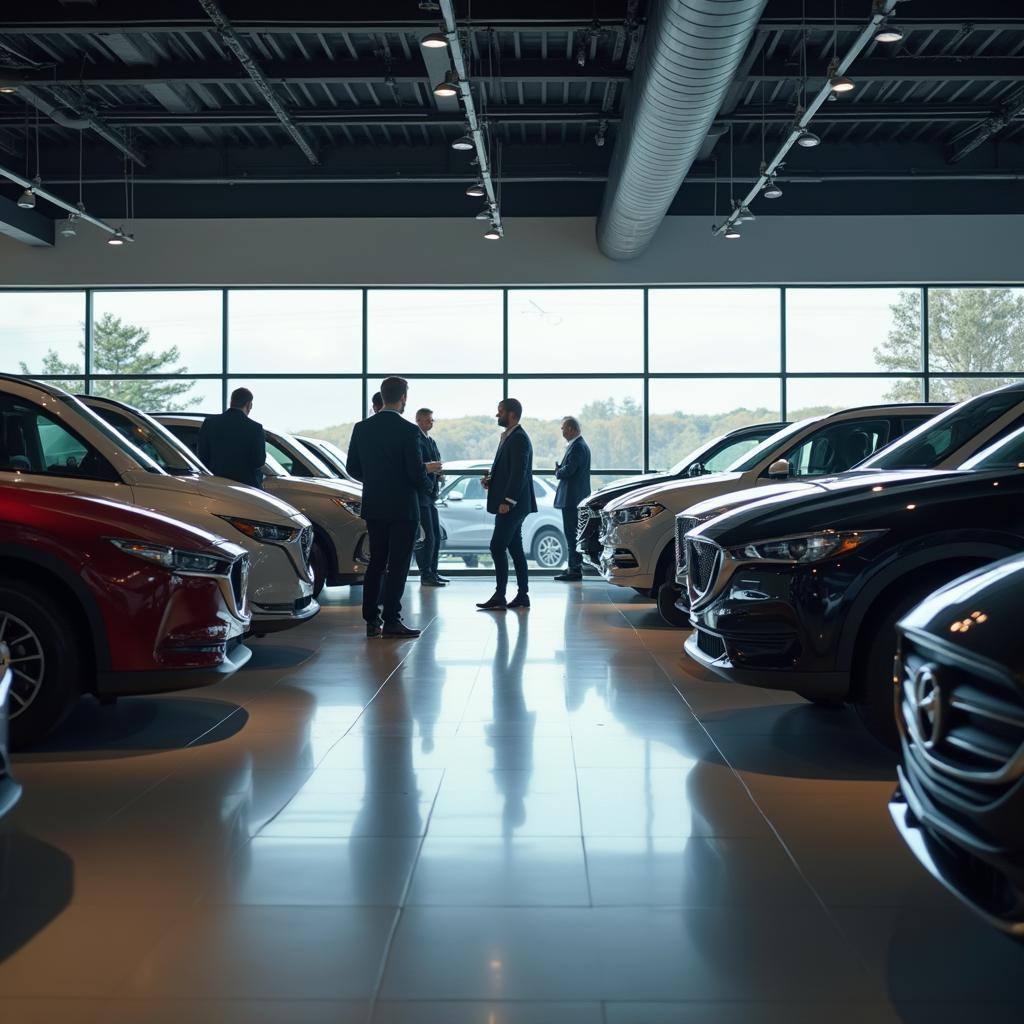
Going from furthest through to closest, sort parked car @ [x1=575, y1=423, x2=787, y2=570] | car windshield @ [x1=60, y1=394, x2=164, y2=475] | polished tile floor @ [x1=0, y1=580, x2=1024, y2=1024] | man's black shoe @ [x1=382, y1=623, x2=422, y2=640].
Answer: parked car @ [x1=575, y1=423, x2=787, y2=570], man's black shoe @ [x1=382, y1=623, x2=422, y2=640], car windshield @ [x1=60, y1=394, x2=164, y2=475], polished tile floor @ [x1=0, y1=580, x2=1024, y2=1024]

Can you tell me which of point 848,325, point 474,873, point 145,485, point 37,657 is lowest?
point 474,873

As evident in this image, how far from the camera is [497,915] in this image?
9.95 feet

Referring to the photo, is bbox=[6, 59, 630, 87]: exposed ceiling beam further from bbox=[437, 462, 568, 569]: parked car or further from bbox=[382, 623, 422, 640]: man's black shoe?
bbox=[437, 462, 568, 569]: parked car

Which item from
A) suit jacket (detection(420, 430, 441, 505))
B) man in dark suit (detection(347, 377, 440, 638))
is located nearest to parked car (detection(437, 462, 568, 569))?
suit jacket (detection(420, 430, 441, 505))

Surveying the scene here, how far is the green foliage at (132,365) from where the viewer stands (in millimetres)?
15891

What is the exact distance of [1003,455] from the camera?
4.80 metres

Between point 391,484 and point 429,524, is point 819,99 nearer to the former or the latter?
point 391,484

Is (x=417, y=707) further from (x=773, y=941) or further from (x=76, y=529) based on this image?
(x=773, y=941)

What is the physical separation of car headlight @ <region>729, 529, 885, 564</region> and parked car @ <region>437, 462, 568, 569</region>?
1087cm

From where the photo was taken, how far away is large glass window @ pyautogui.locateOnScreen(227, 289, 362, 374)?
15820mm

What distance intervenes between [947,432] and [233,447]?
590cm

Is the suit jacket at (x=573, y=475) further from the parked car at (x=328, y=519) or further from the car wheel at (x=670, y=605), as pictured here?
the car wheel at (x=670, y=605)

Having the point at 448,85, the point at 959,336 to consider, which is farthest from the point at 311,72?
the point at 959,336

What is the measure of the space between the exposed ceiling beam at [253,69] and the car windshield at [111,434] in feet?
13.7
